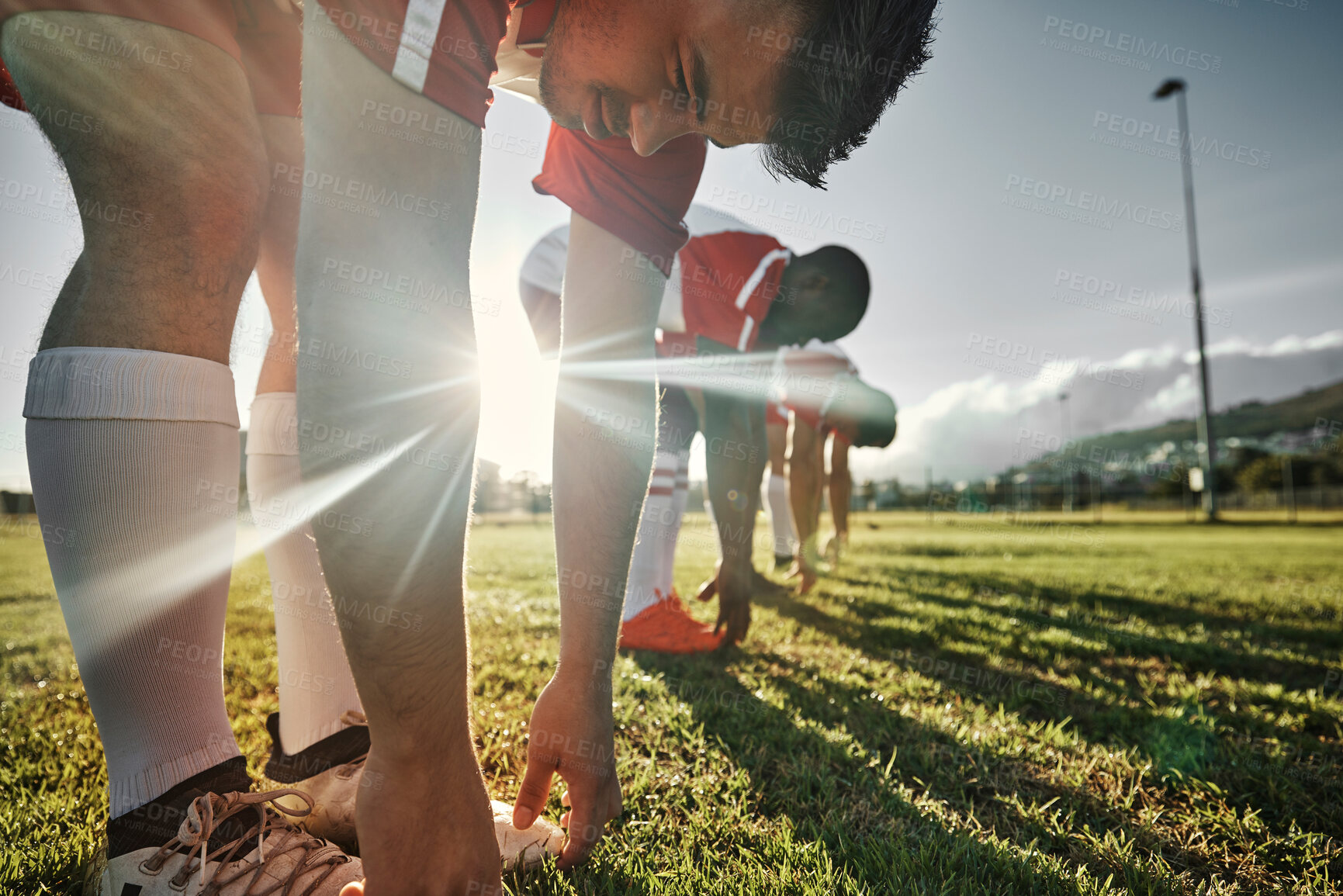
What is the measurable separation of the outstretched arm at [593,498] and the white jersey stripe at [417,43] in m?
0.64

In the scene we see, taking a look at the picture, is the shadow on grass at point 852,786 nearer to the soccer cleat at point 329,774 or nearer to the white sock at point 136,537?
the soccer cleat at point 329,774

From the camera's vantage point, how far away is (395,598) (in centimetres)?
61

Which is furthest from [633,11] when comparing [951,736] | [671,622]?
[671,622]

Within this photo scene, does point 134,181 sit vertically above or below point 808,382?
below

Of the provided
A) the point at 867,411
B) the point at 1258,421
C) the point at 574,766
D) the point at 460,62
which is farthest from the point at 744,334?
the point at 1258,421

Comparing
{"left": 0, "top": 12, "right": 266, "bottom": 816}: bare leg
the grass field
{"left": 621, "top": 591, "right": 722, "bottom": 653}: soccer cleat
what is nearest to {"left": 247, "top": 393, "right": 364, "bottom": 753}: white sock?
{"left": 0, "top": 12, "right": 266, "bottom": 816}: bare leg

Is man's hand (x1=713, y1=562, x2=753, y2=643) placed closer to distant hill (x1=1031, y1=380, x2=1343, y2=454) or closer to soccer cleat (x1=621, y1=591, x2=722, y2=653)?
soccer cleat (x1=621, y1=591, x2=722, y2=653)

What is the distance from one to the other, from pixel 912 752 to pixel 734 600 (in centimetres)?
111

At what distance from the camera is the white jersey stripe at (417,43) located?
24.4 inches

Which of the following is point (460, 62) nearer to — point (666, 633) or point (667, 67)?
point (667, 67)

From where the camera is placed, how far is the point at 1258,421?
144750 millimetres

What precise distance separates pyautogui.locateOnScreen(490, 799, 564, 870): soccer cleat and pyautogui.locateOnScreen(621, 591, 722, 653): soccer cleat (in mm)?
1518

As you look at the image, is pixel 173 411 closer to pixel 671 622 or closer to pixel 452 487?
pixel 452 487

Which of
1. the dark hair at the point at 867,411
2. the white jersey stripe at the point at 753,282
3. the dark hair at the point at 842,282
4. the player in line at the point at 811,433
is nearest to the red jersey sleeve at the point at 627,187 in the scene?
the white jersey stripe at the point at 753,282
